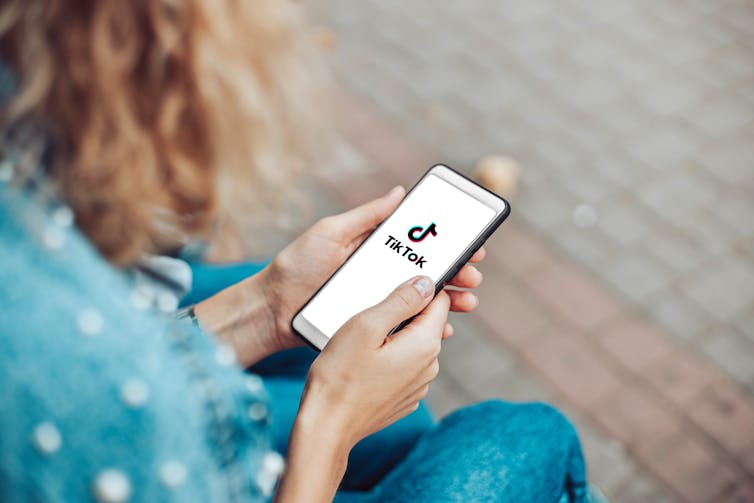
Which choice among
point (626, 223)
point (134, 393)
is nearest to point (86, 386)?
point (134, 393)

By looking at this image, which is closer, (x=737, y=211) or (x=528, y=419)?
(x=528, y=419)

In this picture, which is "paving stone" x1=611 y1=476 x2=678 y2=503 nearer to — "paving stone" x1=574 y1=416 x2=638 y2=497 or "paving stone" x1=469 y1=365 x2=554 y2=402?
"paving stone" x1=574 y1=416 x2=638 y2=497

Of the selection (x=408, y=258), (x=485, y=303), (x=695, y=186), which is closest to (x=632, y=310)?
(x=485, y=303)

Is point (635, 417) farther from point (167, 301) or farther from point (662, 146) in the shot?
point (167, 301)

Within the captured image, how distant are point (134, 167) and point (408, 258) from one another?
0.63 metres

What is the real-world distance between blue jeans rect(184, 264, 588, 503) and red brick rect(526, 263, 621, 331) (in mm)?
1178

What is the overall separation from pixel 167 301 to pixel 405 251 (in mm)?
534

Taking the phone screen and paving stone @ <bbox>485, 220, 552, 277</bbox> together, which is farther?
paving stone @ <bbox>485, 220, 552, 277</bbox>

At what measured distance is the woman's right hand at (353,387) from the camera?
42.1 inches

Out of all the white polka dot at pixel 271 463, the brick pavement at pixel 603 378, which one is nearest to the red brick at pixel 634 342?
the brick pavement at pixel 603 378

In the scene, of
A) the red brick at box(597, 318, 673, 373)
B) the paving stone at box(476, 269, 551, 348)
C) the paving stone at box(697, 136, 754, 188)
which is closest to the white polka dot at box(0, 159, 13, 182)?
the paving stone at box(476, 269, 551, 348)

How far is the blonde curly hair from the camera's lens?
0.91 meters

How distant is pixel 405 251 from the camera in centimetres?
146

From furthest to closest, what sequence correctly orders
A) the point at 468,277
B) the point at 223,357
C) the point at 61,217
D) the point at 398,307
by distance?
the point at 468,277, the point at 398,307, the point at 223,357, the point at 61,217
